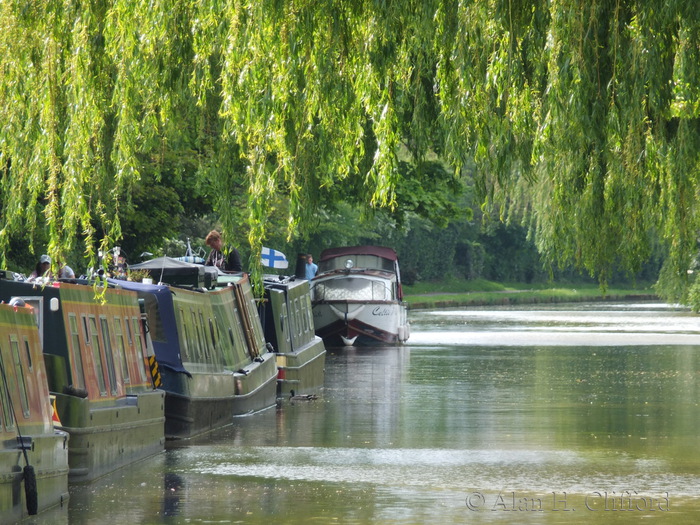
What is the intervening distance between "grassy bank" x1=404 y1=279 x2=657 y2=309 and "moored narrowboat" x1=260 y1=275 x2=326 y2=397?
42098 mm

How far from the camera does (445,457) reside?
47.3ft

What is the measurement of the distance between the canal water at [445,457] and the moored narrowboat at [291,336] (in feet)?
1.68

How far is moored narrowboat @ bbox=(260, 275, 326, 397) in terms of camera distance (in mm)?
22359

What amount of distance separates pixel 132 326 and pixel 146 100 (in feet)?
9.15

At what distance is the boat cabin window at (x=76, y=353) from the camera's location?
490 inches

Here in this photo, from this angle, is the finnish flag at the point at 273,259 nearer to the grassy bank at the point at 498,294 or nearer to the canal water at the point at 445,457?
the canal water at the point at 445,457

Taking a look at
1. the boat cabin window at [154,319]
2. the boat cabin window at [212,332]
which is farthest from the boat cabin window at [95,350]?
the boat cabin window at [212,332]

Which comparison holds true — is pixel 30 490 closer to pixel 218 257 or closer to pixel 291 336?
pixel 218 257

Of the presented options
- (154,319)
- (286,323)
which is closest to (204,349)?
(154,319)

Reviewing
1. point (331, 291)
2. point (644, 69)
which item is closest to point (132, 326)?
point (644, 69)

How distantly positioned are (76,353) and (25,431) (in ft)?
6.94

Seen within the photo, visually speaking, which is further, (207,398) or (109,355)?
(207,398)

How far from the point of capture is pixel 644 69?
10.2 metres

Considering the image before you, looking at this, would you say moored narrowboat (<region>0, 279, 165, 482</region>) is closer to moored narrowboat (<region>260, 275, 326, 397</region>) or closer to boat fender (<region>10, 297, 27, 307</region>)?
boat fender (<region>10, 297, 27, 307</region>)
